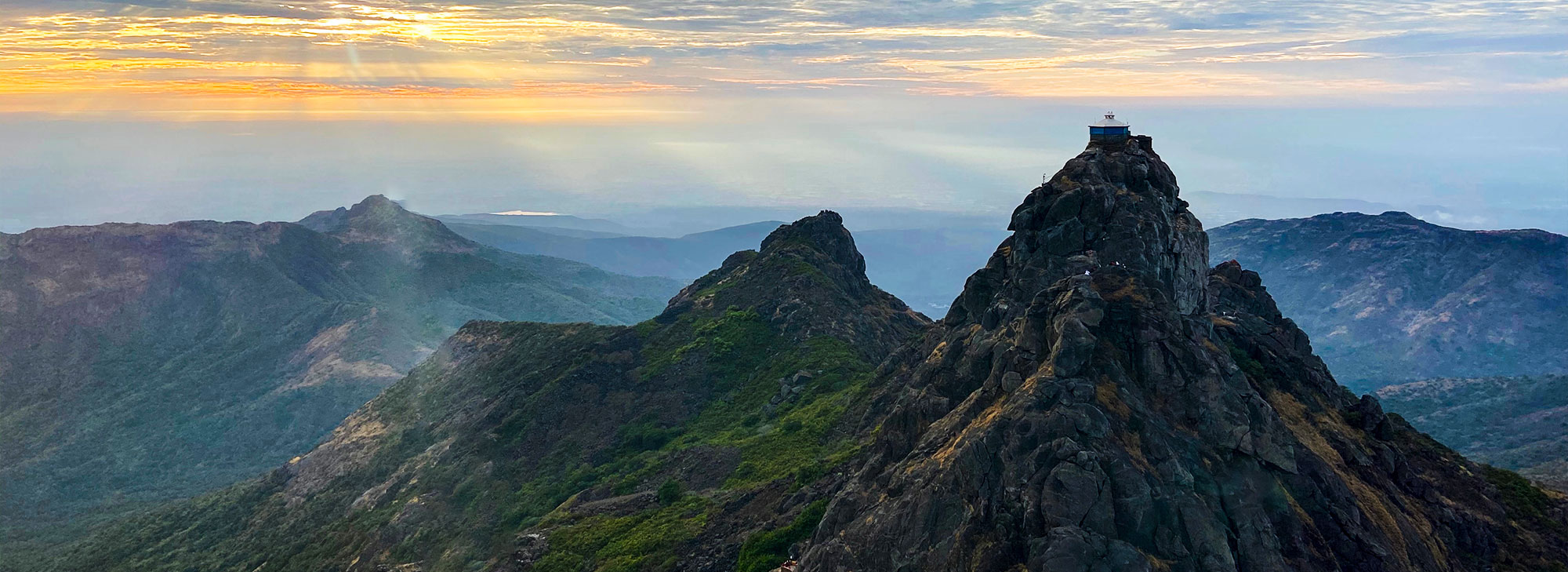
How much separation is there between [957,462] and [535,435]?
272 feet

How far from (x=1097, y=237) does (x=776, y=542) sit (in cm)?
3639

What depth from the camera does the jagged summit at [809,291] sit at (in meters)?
143

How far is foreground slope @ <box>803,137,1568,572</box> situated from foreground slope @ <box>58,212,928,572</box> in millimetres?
16117

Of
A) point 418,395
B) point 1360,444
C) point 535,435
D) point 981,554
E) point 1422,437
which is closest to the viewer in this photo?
point 981,554

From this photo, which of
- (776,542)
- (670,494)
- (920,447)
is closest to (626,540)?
(670,494)

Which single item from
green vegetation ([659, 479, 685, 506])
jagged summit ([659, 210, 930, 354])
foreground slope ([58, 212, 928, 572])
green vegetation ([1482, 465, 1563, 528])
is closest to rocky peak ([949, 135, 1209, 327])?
Result: foreground slope ([58, 212, 928, 572])

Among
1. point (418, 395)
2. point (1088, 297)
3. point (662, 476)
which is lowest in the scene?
point (418, 395)

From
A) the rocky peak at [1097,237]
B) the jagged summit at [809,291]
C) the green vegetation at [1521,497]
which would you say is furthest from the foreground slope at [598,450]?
the green vegetation at [1521,497]

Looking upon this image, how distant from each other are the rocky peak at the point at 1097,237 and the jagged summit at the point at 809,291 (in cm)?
4744

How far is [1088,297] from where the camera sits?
212 ft

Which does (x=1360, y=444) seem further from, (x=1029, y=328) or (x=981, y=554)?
(x=981, y=554)

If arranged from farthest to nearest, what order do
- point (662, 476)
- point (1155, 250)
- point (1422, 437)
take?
point (662, 476), point (1422, 437), point (1155, 250)

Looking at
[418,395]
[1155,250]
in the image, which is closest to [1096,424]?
[1155,250]

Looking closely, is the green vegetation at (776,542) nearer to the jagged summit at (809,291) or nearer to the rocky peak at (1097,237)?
the rocky peak at (1097,237)
